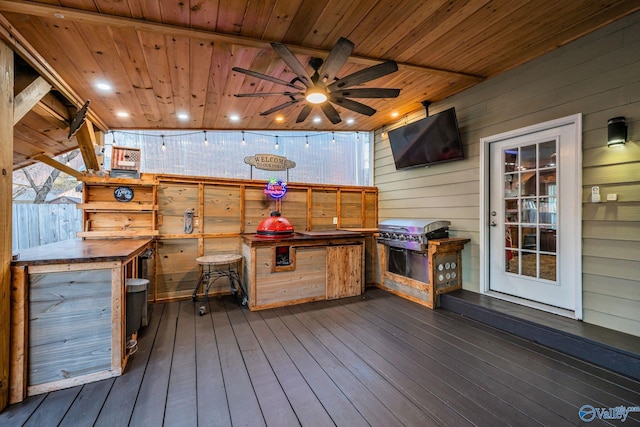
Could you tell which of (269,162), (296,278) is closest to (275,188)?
(269,162)

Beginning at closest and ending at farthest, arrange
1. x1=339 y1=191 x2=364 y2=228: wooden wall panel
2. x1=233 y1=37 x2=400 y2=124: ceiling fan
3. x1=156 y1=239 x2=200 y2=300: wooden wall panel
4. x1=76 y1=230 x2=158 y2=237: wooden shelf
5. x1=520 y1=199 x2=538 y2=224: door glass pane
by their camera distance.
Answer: x1=233 y1=37 x2=400 y2=124: ceiling fan < x1=520 y1=199 x2=538 y2=224: door glass pane < x1=76 y1=230 x2=158 y2=237: wooden shelf < x1=156 y1=239 x2=200 y2=300: wooden wall panel < x1=339 y1=191 x2=364 y2=228: wooden wall panel

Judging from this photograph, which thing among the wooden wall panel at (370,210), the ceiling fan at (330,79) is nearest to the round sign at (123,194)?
the ceiling fan at (330,79)

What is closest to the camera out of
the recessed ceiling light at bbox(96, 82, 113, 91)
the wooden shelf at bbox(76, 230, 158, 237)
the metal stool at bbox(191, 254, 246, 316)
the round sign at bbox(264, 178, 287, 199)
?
the recessed ceiling light at bbox(96, 82, 113, 91)

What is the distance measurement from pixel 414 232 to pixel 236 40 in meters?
2.98

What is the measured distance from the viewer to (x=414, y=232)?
3.65 metres

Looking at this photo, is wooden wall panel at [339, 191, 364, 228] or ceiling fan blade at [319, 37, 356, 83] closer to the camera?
ceiling fan blade at [319, 37, 356, 83]

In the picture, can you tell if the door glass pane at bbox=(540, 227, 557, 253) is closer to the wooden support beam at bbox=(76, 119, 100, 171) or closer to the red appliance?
the red appliance

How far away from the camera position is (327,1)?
200cm

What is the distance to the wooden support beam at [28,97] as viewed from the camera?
1.98 m

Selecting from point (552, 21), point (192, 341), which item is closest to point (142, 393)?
point (192, 341)

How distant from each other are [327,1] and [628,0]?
245 centimetres

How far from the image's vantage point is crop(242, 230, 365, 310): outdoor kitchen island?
3482 millimetres

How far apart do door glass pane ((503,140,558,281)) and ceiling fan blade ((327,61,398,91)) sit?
2.03m

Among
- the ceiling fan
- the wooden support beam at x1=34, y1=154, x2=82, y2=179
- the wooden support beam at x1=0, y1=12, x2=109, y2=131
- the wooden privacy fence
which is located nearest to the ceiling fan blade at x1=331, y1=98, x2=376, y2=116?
the ceiling fan
